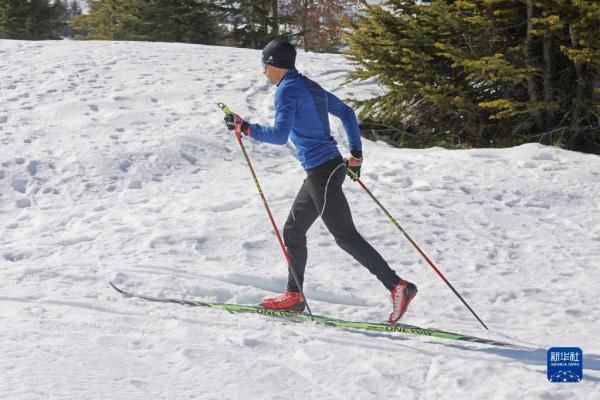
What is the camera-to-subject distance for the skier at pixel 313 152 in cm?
462

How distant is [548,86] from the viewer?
Answer: 9438 millimetres

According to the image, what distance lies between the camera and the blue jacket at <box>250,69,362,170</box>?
180 inches

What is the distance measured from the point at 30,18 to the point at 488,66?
81.0 feet

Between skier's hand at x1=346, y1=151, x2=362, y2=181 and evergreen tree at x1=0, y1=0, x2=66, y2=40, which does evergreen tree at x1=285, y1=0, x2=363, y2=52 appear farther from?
skier's hand at x1=346, y1=151, x2=362, y2=181

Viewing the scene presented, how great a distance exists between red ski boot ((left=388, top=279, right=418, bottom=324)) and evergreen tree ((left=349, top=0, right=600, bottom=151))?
4538mm

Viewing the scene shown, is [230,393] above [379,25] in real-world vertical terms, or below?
below

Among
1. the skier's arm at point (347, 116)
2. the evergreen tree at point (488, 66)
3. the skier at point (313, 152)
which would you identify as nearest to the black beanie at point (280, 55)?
the skier at point (313, 152)

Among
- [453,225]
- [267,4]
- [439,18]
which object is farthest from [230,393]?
[267,4]

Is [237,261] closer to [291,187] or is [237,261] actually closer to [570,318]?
[291,187]

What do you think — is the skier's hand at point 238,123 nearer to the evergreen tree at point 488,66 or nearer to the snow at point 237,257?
the snow at point 237,257

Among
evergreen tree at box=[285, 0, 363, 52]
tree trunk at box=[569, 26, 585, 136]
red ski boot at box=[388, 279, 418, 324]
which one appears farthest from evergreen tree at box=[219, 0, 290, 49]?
red ski boot at box=[388, 279, 418, 324]

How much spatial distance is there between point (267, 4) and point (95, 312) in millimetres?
20822

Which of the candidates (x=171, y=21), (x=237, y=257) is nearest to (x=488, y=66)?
(x=237, y=257)

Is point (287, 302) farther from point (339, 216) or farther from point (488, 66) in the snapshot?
point (488, 66)
